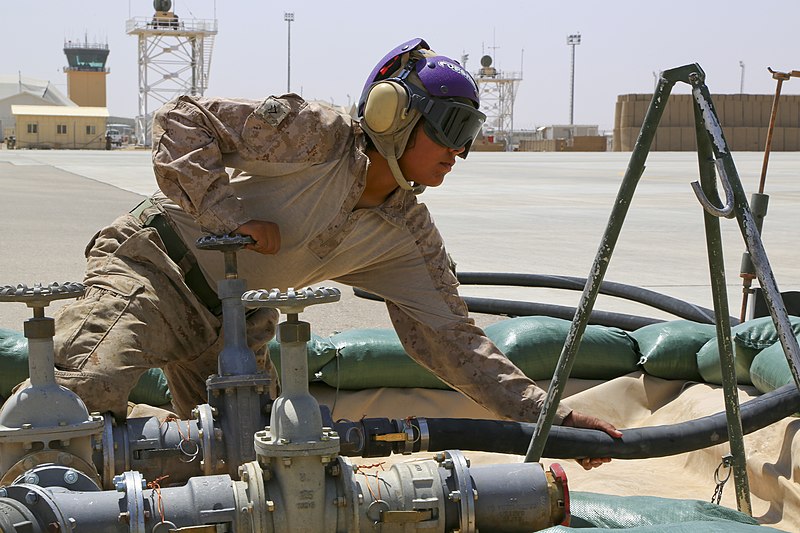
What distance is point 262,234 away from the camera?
2.70 m

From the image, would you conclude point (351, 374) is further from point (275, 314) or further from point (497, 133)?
point (497, 133)

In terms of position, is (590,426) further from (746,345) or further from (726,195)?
(746,345)

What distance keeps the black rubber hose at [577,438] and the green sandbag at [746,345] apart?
792mm

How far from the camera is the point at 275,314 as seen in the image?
3055 mm

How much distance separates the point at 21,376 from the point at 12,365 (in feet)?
0.18

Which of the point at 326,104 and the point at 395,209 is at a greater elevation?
the point at 326,104

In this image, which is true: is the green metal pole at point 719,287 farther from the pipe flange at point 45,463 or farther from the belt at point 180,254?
the pipe flange at point 45,463

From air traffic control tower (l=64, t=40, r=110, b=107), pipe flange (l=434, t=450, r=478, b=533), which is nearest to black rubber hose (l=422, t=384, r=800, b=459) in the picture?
pipe flange (l=434, t=450, r=478, b=533)

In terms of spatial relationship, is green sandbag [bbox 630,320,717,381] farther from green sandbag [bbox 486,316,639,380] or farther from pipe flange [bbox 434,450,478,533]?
pipe flange [bbox 434,450,478,533]

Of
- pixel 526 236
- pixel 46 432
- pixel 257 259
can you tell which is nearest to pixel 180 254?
pixel 257 259

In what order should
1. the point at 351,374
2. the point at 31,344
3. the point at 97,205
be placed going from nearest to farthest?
the point at 31,344 → the point at 351,374 → the point at 97,205

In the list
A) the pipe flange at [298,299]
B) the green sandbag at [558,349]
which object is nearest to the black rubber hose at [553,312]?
the green sandbag at [558,349]

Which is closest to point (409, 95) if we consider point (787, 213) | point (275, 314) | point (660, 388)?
point (275, 314)

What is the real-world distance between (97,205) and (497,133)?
Result: 63967 mm
